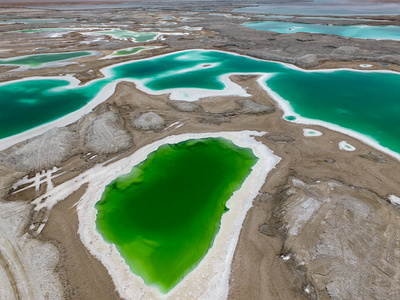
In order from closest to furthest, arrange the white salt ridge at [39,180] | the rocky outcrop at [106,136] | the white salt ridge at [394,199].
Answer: the white salt ridge at [394,199]
the white salt ridge at [39,180]
the rocky outcrop at [106,136]

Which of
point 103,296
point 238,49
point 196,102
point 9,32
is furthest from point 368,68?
point 9,32

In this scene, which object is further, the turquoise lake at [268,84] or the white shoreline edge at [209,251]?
the turquoise lake at [268,84]

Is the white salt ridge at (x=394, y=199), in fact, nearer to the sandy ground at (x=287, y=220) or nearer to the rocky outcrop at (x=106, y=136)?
the sandy ground at (x=287, y=220)

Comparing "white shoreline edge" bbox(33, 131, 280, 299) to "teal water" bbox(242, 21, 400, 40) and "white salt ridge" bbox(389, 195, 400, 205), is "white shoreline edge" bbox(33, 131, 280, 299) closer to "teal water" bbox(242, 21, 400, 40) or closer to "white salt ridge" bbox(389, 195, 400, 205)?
"white salt ridge" bbox(389, 195, 400, 205)

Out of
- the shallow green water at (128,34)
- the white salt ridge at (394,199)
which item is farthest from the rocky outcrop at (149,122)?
the shallow green water at (128,34)

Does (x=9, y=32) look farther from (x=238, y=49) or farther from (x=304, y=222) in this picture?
(x=304, y=222)

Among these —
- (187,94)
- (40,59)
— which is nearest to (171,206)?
(187,94)
